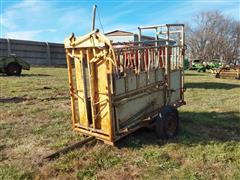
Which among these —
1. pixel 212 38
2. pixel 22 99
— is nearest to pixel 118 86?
pixel 22 99

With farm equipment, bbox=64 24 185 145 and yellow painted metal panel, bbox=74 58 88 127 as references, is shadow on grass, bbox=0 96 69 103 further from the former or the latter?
yellow painted metal panel, bbox=74 58 88 127

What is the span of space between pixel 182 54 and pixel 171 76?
0.56m

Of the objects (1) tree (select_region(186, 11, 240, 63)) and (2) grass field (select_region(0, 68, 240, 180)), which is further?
(1) tree (select_region(186, 11, 240, 63))

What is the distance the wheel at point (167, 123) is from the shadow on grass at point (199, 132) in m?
0.10

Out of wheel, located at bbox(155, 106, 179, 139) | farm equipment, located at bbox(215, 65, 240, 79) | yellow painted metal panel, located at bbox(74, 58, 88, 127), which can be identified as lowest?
farm equipment, located at bbox(215, 65, 240, 79)

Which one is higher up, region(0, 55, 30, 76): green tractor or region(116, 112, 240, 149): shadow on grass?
region(0, 55, 30, 76): green tractor

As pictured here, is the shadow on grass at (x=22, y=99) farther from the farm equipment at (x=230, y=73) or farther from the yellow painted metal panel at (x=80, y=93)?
the farm equipment at (x=230, y=73)

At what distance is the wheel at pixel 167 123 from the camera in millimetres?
4750

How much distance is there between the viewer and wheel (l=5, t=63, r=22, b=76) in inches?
575

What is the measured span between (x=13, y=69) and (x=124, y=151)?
39.5ft

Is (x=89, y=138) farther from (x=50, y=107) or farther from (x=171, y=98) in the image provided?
(x=50, y=107)

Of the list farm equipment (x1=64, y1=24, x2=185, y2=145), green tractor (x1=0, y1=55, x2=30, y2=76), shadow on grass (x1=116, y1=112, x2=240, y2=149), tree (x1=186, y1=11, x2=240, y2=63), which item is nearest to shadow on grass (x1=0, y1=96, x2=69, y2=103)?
farm equipment (x1=64, y1=24, x2=185, y2=145)

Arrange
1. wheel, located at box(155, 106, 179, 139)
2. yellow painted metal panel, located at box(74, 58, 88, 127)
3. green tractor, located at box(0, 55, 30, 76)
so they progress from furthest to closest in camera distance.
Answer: green tractor, located at box(0, 55, 30, 76)
wheel, located at box(155, 106, 179, 139)
yellow painted metal panel, located at box(74, 58, 88, 127)

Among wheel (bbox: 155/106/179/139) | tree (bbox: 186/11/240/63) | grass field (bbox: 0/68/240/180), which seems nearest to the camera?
grass field (bbox: 0/68/240/180)
